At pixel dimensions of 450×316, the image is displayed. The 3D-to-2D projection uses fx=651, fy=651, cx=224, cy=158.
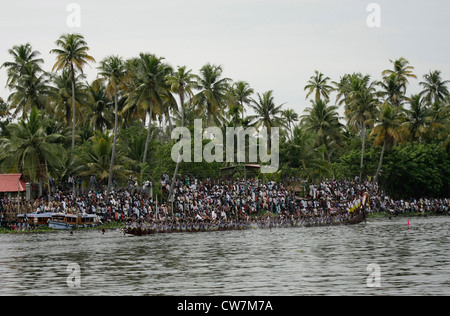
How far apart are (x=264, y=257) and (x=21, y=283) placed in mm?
12888

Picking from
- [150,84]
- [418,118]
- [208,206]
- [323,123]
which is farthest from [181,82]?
[418,118]

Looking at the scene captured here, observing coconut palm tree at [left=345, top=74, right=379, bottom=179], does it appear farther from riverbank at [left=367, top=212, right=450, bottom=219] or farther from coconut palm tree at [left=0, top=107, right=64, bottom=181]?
coconut palm tree at [left=0, top=107, right=64, bottom=181]

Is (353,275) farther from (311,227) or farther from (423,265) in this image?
(311,227)

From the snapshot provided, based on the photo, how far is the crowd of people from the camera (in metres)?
55.8

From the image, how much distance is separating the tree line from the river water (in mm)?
15917

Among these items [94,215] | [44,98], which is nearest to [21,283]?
[94,215]

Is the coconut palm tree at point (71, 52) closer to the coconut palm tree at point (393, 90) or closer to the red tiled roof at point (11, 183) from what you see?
the red tiled roof at point (11, 183)

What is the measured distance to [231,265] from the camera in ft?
100

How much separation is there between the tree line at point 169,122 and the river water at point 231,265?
52.2ft

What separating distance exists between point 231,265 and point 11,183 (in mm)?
34583


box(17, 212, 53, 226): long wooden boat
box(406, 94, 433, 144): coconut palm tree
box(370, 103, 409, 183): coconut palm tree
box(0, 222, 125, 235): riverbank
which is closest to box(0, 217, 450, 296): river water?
box(17, 212, 53, 226): long wooden boat

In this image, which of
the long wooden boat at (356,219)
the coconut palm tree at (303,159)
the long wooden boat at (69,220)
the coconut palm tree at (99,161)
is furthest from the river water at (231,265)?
the coconut palm tree at (303,159)

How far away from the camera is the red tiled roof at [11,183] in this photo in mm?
58156

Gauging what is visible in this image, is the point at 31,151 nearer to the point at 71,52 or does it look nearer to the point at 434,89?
the point at 71,52
